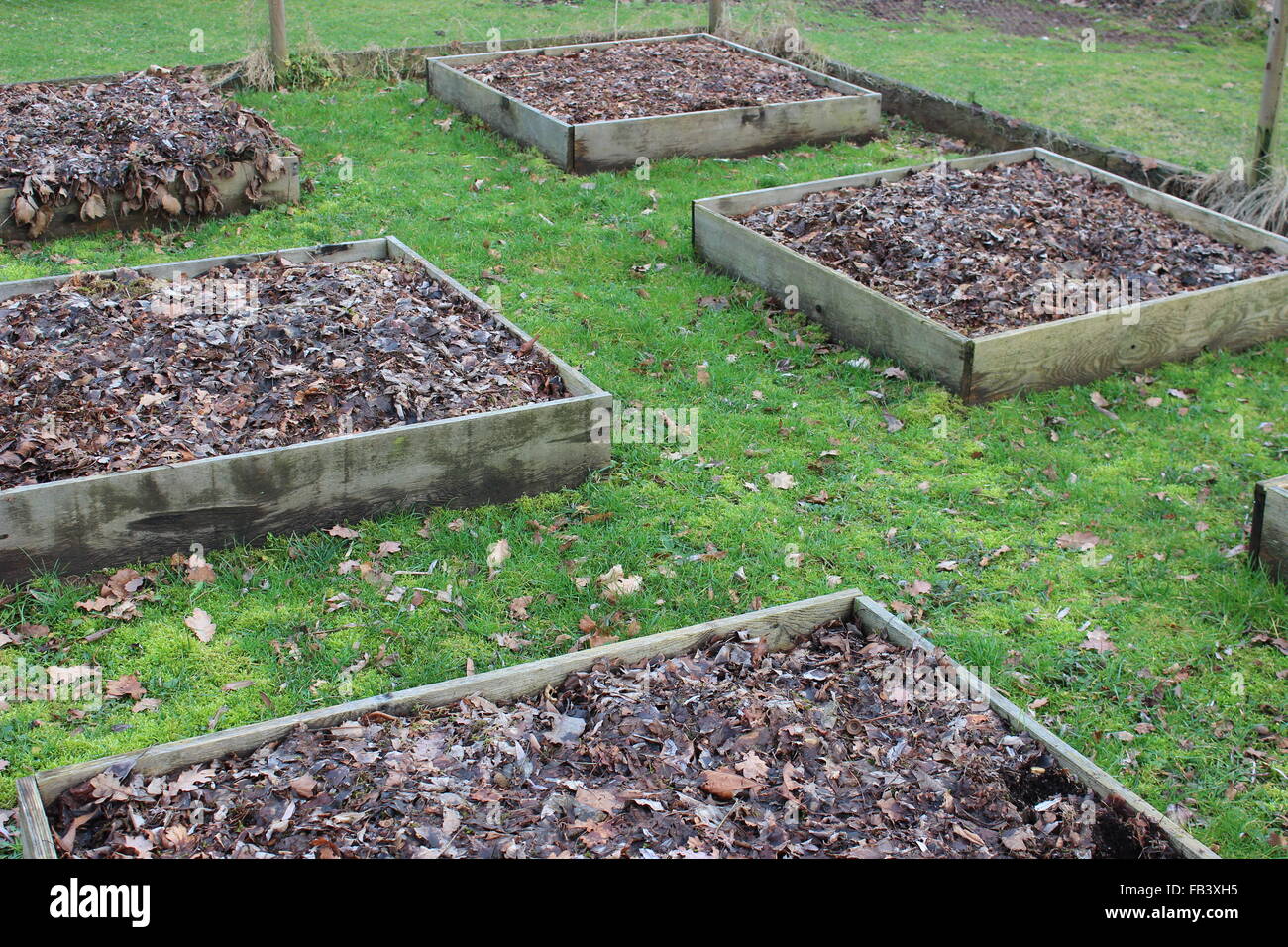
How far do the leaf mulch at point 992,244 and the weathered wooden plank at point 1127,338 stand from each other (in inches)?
9.5

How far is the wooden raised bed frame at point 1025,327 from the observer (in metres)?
6.82

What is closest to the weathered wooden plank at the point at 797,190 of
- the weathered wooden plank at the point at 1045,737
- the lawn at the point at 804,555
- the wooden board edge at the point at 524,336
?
the lawn at the point at 804,555

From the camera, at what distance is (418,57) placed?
13.0m

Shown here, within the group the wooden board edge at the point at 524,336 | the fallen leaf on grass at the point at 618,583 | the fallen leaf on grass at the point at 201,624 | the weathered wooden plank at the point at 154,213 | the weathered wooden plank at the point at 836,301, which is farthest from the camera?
the weathered wooden plank at the point at 154,213

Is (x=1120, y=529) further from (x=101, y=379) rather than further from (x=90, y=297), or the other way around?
(x=90, y=297)

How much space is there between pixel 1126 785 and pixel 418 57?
11143 millimetres

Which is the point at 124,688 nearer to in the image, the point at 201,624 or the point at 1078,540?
the point at 201,624

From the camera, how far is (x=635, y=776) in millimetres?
3777

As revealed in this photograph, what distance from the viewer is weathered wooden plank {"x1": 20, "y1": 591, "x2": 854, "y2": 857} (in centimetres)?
356

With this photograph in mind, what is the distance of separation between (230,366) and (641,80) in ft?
23.4

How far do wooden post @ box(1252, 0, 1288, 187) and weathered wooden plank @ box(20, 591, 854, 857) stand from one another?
651 centimetres

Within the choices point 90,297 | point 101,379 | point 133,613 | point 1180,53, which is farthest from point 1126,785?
point 1180,53

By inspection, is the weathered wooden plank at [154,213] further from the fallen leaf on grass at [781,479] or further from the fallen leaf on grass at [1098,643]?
the fallen leaf on grass at [1098,643]

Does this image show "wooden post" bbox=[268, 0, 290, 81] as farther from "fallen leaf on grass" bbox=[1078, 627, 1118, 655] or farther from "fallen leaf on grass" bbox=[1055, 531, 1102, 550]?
"fallen leaf on grass" bbox=[1078, 627, 1118, 655]
